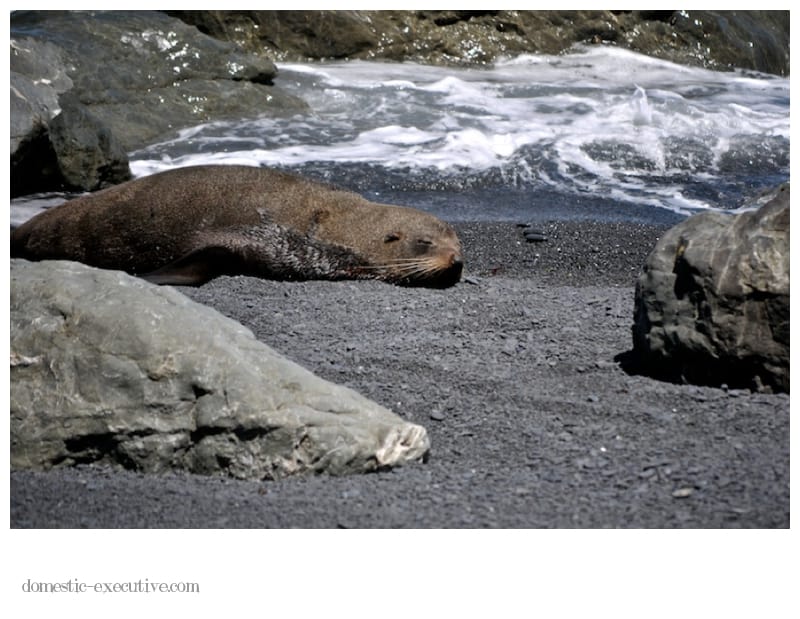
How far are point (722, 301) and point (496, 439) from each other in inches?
44.0

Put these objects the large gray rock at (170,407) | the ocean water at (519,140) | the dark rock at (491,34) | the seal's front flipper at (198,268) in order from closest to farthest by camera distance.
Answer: the large gray rock at (170,407)
the seal's front flipper at (198,268)
the ocean water at (519,140)
the dark rock at (491,34)

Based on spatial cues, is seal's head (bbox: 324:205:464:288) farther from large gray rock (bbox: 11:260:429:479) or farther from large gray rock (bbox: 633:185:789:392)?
large gray rock (bbox: 11:260:429:479)

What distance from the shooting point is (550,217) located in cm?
952

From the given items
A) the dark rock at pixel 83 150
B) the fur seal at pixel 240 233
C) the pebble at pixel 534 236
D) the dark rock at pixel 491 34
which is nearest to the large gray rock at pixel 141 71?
the dark rock at pixel 83 150

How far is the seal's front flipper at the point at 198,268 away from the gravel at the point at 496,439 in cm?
57

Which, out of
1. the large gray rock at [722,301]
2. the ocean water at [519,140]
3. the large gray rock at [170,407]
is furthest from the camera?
the ocean water at [519,140]

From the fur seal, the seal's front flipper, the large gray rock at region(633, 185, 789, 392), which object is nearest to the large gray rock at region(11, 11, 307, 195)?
the fur seal

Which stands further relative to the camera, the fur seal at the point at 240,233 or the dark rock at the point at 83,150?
the dark rock at the point at 83,150

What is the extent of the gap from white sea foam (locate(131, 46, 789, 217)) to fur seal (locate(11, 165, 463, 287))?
3492mm

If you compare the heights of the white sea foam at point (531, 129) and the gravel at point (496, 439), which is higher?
the gravel at point (496, 439)

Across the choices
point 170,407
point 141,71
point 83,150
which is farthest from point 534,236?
point 141,71

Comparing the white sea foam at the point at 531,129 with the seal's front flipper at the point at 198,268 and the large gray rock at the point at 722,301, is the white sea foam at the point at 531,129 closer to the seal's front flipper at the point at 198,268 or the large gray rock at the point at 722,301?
the seal's front flipper at the point at 198,268

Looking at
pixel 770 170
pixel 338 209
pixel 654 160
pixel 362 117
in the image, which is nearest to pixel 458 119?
pixel 362 117

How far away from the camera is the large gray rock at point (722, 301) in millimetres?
4438
